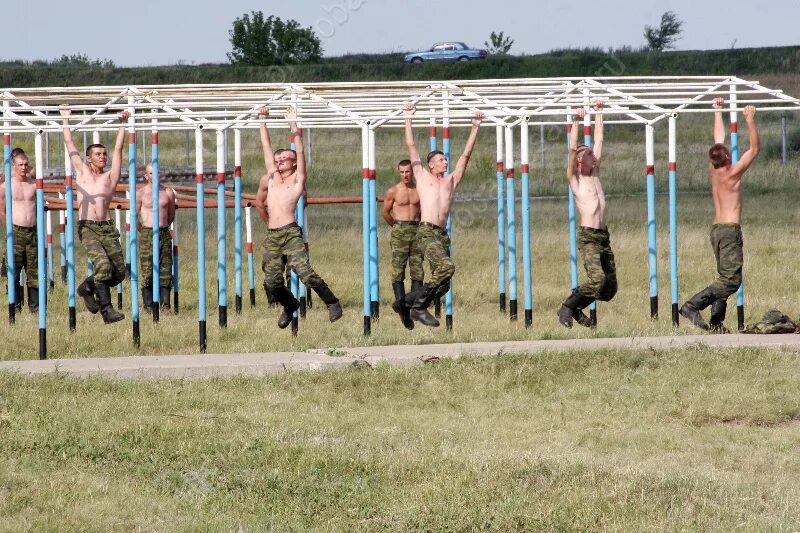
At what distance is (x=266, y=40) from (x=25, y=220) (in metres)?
49.5

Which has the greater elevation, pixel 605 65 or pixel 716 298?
pixel 605 65

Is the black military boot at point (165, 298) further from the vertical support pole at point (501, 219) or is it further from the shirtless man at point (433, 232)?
the shirtless man at point (433, 232)

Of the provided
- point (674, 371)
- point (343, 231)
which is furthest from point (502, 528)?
point (343, 231)

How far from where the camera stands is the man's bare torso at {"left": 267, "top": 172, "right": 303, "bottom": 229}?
48.4 feet

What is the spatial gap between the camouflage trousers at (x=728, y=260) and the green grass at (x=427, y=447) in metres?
1.94

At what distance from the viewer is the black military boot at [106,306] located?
50.7 feet

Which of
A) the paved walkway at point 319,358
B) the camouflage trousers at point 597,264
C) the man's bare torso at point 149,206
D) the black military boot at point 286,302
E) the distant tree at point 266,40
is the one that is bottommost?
the paved walkway at point 319,358

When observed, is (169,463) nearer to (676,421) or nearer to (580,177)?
(676,421)

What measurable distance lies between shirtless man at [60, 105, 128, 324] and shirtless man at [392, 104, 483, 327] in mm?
3000

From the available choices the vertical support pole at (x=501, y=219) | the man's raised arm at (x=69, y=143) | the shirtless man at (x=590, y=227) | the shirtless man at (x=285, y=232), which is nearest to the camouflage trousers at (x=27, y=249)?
the man's raised arm at (x=69, y=143)

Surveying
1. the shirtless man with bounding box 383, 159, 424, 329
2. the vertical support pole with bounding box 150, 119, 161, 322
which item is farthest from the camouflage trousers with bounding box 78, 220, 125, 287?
the shirtless man with bounding box 383, 159, 424, 329

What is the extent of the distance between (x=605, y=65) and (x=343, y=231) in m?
32.1

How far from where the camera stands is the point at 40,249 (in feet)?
47.8

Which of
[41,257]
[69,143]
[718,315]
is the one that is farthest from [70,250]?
[718,315]
